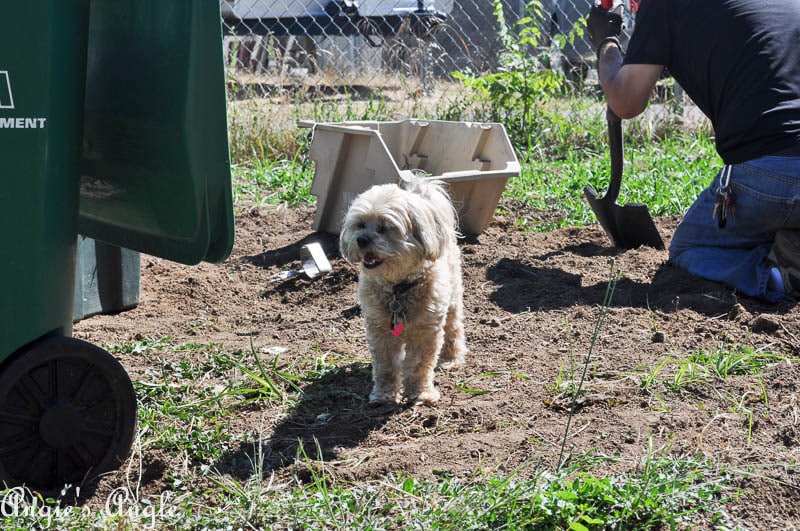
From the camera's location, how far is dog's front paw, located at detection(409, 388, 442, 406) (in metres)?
3.59

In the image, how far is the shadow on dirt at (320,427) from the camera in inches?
117

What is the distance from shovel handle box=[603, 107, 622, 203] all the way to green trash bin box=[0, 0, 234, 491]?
9.71ft

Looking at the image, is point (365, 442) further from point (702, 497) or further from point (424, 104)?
point (424, 104)

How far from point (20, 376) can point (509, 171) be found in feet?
11.0

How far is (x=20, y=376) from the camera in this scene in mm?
2588

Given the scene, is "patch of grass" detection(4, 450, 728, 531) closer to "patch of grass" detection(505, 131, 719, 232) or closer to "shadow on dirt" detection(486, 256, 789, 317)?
"shadow on dirt" detection(486, 256, 789, 317)

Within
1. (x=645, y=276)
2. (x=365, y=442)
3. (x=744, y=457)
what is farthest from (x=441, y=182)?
(x=744, y=457)

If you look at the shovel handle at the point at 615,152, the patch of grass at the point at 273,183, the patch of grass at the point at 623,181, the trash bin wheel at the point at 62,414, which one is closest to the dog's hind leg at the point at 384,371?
the trash bin wheel at the point at 62,414

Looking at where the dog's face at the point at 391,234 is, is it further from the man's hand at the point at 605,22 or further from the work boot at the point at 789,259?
the man's hand at the point at 605,22

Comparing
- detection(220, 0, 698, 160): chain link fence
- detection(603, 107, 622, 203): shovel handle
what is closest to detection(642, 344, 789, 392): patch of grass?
detection(603, 107, 622, 203): shovel handle

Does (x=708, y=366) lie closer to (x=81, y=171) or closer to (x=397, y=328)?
(x=397, y=328)

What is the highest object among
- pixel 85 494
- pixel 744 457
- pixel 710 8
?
pixel 710 8

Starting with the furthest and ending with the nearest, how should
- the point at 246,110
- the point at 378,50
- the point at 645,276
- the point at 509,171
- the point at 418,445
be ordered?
the point at 378,50 → the point at 246,110 → the point at 509,171 → the point at 645,276 → the point at 418,445

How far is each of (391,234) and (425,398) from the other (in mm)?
633
